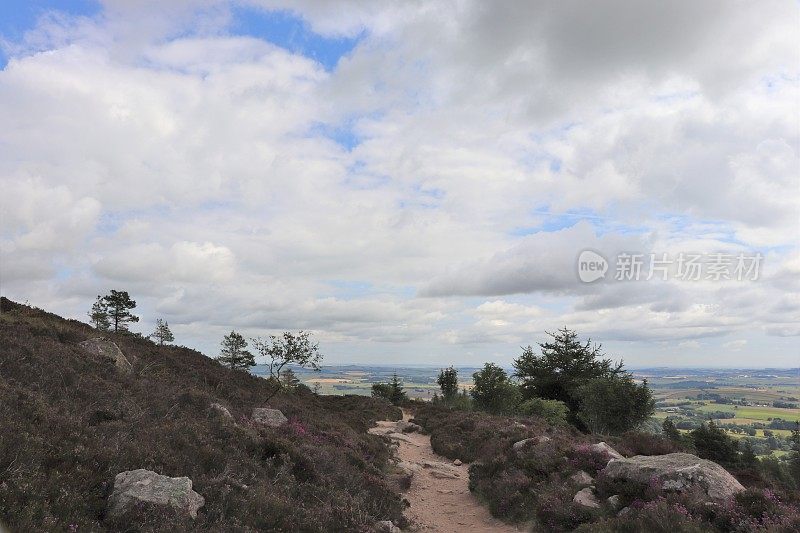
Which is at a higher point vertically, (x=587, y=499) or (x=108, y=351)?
(x=108, y=351)

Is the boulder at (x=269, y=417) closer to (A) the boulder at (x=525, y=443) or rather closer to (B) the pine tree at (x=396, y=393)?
(A) the boulder at (x=525, y=443)

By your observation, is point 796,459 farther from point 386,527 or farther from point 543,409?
point 386,527

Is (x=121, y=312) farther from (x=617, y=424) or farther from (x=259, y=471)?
(x=617, y=424)

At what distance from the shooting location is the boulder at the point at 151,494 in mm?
7828

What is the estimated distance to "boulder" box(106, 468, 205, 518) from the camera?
7828 mm

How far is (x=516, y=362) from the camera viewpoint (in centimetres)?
5159

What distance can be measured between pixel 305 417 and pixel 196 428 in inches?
427

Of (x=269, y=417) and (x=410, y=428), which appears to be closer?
(x=269, y=417)

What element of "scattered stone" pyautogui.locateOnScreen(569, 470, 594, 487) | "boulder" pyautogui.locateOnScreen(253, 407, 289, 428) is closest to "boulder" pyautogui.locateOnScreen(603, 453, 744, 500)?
"scattered stone" pyautogui.locateOnScreen(569, 470, 594, 487)

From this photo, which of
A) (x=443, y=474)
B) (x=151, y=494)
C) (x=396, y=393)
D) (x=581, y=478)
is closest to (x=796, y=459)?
(x=581, y=478)

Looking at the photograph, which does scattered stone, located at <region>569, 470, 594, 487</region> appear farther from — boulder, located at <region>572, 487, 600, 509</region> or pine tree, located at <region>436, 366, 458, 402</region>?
pine tree, located at <region>436, 366, 458, 402</region>

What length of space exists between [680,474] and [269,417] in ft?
52.7

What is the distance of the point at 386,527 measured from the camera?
35.2 ft

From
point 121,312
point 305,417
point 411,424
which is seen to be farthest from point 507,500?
point 121,312
